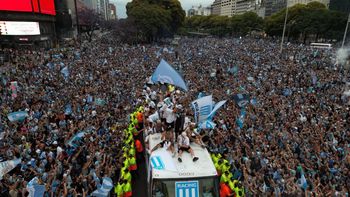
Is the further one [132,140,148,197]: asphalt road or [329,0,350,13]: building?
[329,0,350,13]: building

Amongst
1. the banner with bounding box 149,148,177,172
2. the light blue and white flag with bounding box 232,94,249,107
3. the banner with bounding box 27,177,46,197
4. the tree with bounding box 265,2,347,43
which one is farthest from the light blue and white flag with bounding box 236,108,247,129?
the tree with bounding box 265,2,347,43

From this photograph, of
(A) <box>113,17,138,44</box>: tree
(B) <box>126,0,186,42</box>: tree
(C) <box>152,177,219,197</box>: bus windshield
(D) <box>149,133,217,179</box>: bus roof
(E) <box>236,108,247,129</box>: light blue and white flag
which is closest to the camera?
(C) <box>152,177,219,197</box>: bus windshield

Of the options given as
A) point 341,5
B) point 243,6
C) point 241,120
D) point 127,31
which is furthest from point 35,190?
point 243,6

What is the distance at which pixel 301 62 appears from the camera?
26.7 meters

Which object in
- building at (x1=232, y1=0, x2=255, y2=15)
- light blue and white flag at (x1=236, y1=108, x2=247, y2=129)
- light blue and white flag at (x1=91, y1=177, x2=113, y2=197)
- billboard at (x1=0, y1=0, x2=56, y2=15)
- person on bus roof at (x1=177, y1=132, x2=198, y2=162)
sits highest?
building at (x1=232, y1=0, x2=255, y2=15)

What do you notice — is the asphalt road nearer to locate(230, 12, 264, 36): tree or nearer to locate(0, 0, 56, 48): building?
locate(0, 0, 56, 48): building

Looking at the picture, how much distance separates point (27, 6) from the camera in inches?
1320

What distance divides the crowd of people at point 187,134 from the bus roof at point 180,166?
1.07 m

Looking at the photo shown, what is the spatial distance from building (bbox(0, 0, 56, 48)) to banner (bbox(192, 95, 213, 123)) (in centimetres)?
3102

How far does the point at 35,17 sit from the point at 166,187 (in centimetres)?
3671

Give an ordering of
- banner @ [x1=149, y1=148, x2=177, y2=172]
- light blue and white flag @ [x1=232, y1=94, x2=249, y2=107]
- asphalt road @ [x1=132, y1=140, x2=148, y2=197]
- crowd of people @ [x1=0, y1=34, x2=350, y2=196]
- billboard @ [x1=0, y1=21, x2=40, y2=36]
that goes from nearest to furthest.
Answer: banner @ [x1=149, y1=148, x2=177, y2=172], crowd of people @ [x1=0, y1=34, x2=350, y2=196], asphalt road @ [x1=132, y1=140, x2=148, y2=197], light blue and white flag @ [x1=232, y1=94, x2=249, y2=107], billboard @ [x1=0, y1=21, x2=40, y2=36]

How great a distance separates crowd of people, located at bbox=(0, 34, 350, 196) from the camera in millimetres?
7492

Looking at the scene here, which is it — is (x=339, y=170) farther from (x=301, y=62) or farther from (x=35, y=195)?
(x=301, y=62)

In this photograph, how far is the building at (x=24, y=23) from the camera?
3209 centimetres
